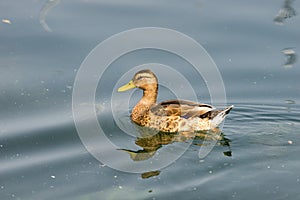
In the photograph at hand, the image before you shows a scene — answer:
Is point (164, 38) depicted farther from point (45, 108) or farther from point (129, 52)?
point (45, 108)

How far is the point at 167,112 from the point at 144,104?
495mm

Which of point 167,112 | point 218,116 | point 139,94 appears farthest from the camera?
point 139,94

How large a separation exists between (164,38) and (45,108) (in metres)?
2.85

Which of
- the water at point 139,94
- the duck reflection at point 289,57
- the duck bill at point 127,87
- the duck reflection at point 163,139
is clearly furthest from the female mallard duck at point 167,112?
the duck reflection at point 289,57

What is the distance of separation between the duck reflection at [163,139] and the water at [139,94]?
14 centimetres

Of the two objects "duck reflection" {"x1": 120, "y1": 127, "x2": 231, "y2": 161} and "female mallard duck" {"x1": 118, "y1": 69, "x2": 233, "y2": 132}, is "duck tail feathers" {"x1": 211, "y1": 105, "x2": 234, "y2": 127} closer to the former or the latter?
"female mallard duck" {"x1": 118, "y1": 69, "x2": 233, "y2": 132}

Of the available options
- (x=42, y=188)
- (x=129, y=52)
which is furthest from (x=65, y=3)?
(x=42, y=188)

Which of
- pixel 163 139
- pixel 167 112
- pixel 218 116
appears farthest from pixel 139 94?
pixel 218 116

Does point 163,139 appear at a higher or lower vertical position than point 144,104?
lower

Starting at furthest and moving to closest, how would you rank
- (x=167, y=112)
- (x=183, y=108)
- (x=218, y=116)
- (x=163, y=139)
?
(x=167, y=112) → (x=183, y=108) → (x=163, y=139) → (x=218, y=116)

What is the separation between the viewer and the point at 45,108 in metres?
10.2

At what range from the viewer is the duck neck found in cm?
1044

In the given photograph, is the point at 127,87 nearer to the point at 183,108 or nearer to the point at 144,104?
the point at 144,104

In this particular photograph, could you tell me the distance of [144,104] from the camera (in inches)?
416
